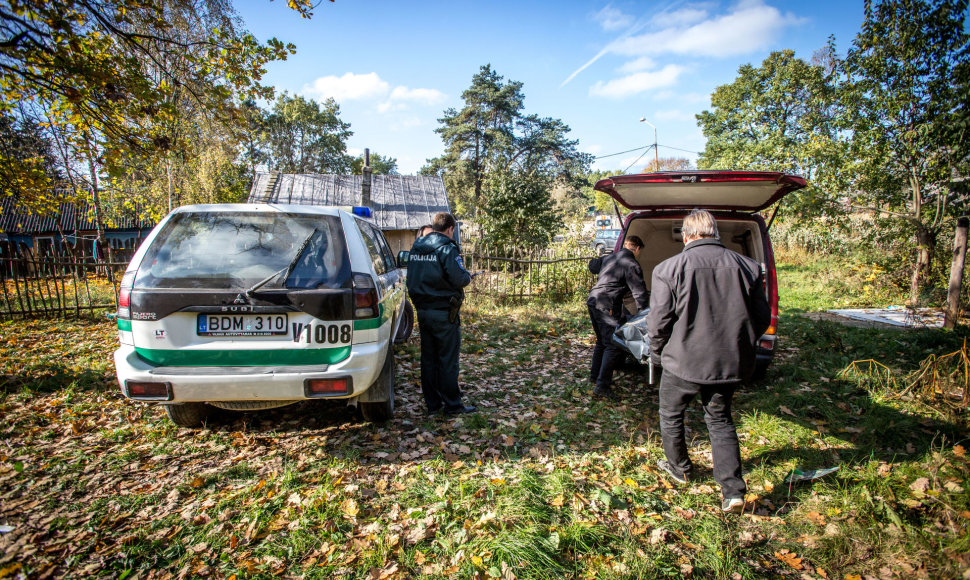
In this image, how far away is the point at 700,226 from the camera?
2777 millimetres

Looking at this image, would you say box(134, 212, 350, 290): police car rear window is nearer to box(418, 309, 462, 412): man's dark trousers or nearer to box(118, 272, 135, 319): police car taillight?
box(118, 272, 135, 319): police car taillight

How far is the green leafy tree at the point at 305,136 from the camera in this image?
123ft

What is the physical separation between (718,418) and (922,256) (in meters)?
9.73

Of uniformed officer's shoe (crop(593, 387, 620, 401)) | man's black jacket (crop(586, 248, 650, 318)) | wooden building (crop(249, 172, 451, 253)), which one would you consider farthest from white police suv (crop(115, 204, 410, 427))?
wooden building (crop(249, 172, 451, 253))

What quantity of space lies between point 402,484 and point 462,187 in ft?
113

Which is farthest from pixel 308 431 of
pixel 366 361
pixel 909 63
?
pixel 909 63

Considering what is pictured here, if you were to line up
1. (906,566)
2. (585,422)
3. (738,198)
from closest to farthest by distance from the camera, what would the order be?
(906,566)
(585,422)
(738,198)

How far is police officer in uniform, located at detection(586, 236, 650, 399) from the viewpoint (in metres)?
4.32

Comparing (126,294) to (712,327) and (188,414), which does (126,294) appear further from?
(712,327)

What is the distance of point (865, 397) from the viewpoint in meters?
4.19

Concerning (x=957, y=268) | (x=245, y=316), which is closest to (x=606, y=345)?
(x=245, y=316)

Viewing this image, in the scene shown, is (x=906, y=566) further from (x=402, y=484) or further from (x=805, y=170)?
(x=805, y=170)

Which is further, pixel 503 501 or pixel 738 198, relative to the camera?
pixel 738 198

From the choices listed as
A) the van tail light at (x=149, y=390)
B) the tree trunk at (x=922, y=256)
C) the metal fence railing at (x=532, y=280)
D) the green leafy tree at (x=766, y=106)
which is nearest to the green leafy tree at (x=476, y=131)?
the green leafy tree at (x=766, y=106)
